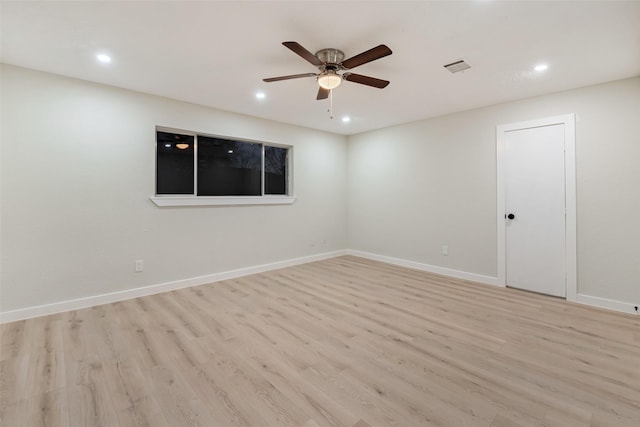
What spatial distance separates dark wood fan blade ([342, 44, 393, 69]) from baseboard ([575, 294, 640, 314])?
359cm

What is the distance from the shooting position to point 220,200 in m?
4.27

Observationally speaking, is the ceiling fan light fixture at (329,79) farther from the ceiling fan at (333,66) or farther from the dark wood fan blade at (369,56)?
the dark wood fan blade at (369,56)

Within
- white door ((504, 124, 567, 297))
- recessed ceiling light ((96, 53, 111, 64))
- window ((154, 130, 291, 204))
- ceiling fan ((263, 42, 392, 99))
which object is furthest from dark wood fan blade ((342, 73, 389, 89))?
window ((154, 130, 291, 204))

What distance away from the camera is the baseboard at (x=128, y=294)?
289 cm

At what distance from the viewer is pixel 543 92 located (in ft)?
11.6

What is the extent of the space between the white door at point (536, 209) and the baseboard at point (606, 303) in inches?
7.4

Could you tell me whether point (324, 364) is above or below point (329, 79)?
below

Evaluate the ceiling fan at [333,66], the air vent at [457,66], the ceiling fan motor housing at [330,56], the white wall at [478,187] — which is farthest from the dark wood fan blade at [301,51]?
the white wall at [478,187]

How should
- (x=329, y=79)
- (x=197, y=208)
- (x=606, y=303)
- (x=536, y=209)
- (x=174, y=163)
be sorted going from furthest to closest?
(x=197, y=208), (x=174, y=163), (x=536, y=209), (x=606, y=303), (x=329, y=79)

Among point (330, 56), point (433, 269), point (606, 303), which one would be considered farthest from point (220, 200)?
point (606, 303)

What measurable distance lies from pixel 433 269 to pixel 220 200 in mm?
3569

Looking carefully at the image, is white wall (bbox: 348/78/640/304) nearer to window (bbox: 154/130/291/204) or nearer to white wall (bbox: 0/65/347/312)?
window (bbox: 154/130/291/204)

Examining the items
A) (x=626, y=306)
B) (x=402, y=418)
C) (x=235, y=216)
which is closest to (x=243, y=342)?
(x=402, y=418)

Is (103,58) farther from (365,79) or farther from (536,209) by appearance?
(536,209)
